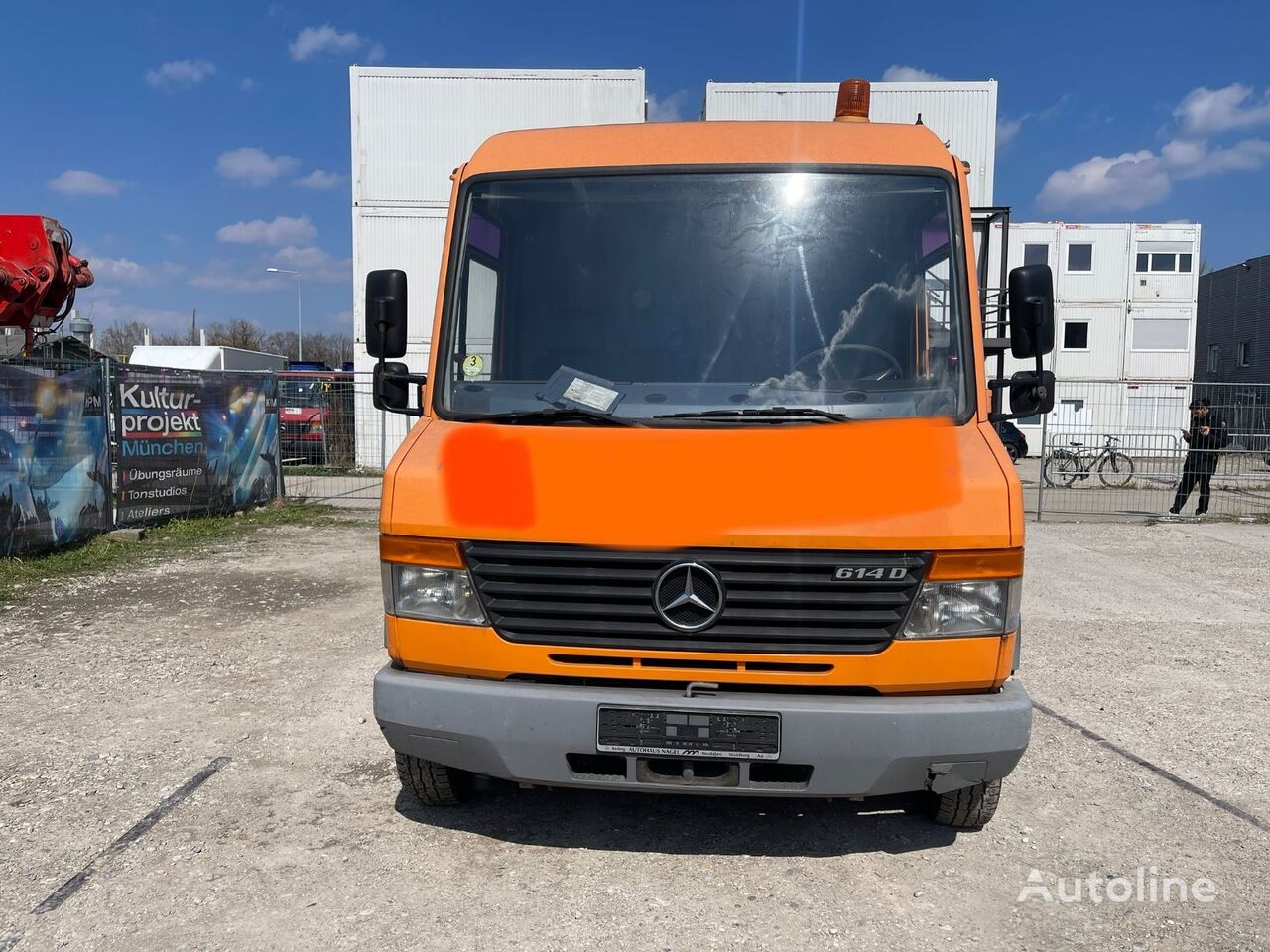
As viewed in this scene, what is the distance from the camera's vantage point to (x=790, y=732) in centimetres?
305

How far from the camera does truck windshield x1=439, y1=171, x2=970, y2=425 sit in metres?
3.65

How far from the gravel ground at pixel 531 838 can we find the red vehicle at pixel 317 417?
29.3ft

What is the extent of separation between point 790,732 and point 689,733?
1.10ft

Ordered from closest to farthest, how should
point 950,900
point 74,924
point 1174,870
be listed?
point 74,924
point 950,900
point 1174,870

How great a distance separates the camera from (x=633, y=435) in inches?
132

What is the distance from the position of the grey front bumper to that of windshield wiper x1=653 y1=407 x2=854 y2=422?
40.2 inches

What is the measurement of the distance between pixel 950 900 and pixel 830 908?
442 mm

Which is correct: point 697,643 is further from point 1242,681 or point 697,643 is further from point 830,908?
point 1242,681

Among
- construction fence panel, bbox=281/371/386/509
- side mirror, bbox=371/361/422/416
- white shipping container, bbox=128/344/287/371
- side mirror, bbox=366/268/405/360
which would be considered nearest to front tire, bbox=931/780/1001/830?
side mirror, bbox=371/361/422/416

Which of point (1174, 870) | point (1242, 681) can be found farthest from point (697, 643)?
point (1242, 681)

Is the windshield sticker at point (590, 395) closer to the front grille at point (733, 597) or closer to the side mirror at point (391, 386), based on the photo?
the front grille at point (733, 597)

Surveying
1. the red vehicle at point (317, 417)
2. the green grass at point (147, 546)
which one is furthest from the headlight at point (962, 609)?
the red vehicle at point (317, 417)

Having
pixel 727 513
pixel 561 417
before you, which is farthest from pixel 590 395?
pixel 727 513

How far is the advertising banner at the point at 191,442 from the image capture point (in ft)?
35.5
